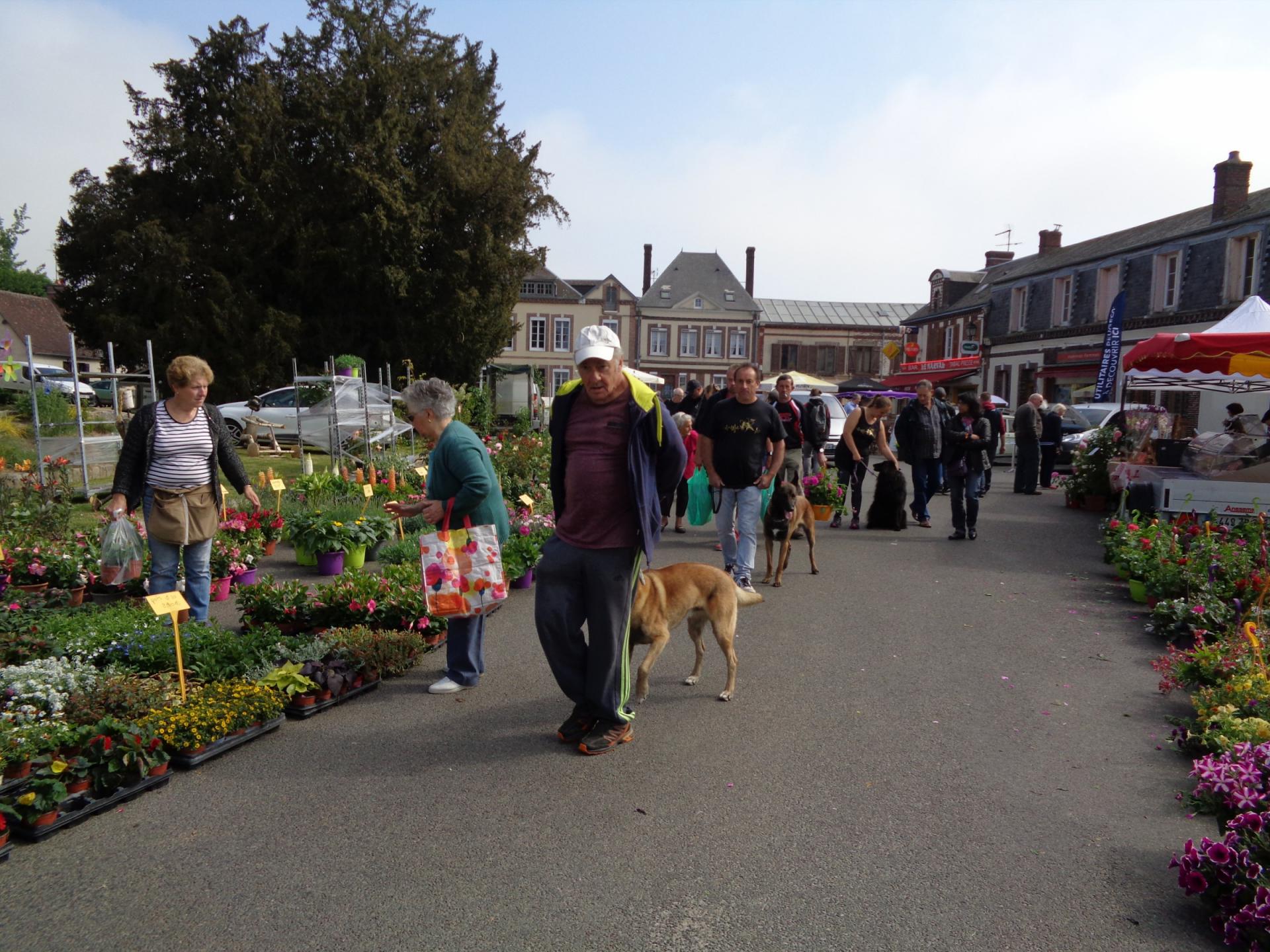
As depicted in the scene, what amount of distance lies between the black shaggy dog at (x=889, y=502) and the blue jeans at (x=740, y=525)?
485 cm

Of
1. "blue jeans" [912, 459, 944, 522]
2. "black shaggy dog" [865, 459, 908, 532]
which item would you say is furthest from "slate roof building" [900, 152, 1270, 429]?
"black shaggy dog" [865, 459, 908, 532]

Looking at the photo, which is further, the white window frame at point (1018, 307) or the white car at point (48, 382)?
the white window frame at point (1018, 307)

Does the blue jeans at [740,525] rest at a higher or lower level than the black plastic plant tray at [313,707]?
higher

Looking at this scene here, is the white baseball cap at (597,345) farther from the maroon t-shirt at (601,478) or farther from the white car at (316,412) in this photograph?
the white car at (316,412)

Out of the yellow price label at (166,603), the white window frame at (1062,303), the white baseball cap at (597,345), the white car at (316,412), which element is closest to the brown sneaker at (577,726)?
the white baseball cap at (597,345)

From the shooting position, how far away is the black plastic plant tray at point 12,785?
12.0 feet

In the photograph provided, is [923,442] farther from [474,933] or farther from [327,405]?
[327,405]

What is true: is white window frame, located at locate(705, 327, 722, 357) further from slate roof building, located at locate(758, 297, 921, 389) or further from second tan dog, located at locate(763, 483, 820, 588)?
second tan dog, located at locate(763, 483, 820, 588)

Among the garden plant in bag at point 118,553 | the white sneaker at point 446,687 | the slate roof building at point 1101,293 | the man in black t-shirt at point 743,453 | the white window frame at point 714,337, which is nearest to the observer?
the white sneaker at point 446,687

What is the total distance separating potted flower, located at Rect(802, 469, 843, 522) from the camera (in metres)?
12.2

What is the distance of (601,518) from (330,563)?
5.12 m

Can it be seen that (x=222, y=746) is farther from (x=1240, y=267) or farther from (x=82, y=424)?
(x=1240, y=267)

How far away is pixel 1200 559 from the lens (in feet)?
24.8

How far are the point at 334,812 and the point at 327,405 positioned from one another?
600 inches
